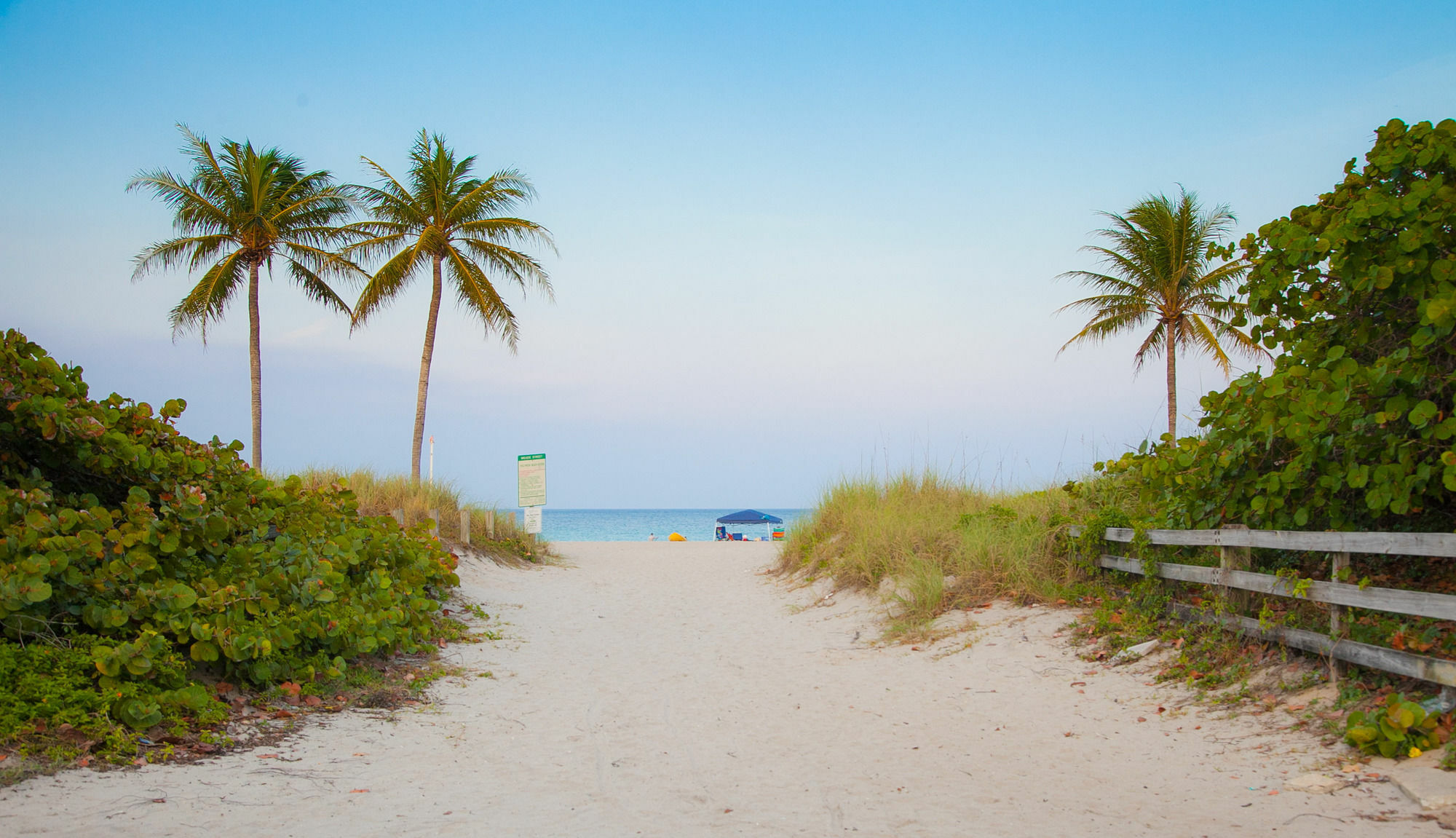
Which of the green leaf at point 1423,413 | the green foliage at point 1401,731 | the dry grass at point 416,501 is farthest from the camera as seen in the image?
the dry grass at point 416,501

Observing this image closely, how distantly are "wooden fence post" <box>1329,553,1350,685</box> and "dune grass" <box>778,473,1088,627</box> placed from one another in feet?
10.4

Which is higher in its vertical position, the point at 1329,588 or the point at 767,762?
the point at 1329,588

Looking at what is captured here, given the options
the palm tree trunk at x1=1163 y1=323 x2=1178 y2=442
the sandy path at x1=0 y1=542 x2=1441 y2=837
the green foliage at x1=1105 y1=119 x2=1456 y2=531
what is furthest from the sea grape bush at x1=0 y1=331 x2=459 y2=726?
the palm tree trunk at x1=1163 y1=323 x2=1178 y2=442

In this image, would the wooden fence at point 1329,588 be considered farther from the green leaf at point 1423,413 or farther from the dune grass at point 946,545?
the dune grass at point 946,545

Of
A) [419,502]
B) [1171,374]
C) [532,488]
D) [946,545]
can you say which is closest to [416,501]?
[419,502]

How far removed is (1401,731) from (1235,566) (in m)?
2.05

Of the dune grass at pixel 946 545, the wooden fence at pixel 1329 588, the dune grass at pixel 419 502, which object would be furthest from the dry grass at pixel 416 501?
the wooden fence at pixel 1329 588

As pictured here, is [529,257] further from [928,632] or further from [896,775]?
[896,775]

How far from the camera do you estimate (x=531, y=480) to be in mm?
18188

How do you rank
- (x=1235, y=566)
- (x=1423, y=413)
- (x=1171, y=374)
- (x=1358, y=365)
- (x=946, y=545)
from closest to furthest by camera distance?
1. (x=1423, y=413)
2. (x=1358, y=365)
3. (x=1235, y=566)
4. (x=946, y=545)
5. (x=1171, y=374)

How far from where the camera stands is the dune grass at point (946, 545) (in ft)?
27.2

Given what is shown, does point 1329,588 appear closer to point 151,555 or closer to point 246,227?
point 151,555

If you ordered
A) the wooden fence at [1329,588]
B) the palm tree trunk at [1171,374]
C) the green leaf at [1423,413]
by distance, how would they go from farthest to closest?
the palm tree trunk at [1171,374], the green leaf at [1423,413], the wooden fence at [1329,588]

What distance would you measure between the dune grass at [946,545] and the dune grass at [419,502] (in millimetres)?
6097
